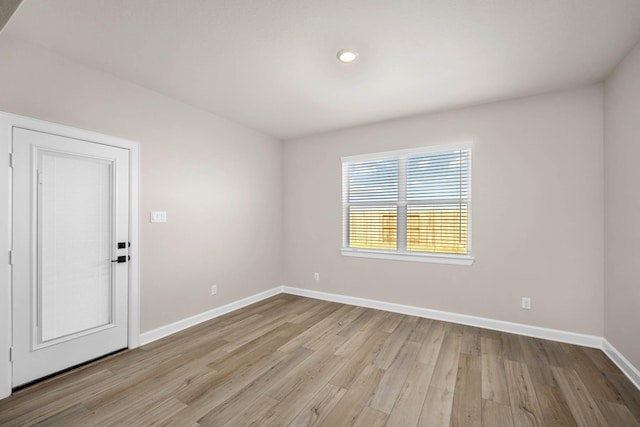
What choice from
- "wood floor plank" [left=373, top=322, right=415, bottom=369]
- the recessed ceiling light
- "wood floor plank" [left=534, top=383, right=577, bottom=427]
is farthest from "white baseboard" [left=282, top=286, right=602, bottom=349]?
the recessed ceiling light

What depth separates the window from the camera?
358 centimetres

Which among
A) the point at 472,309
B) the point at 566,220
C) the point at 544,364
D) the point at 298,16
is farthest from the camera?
the point at 472,309

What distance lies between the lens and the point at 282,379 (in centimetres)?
235

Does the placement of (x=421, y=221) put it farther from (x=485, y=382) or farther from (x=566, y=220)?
(x=485, y=382)

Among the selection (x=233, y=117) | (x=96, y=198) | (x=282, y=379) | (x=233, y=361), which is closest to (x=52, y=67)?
(x=96, y=198)

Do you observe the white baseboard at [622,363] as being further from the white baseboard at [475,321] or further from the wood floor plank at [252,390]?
the wood floor plank at [252,390]

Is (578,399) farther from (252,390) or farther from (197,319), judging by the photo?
(197,319)

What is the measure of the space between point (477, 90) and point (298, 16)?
7.09ft

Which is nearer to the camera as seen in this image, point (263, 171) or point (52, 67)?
point (52, 67)

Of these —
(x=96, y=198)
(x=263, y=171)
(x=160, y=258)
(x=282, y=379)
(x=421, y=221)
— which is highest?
(x=263, y=171)

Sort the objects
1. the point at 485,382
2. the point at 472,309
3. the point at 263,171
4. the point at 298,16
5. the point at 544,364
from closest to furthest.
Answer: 1. the point at 298,16
2. the point at 485,382
3. the point at 544,364
4. the point at 472,309
5. the point at 263,171

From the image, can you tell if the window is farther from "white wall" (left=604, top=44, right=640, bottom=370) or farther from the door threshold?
the door threshold

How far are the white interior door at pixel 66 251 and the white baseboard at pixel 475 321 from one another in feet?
9.37

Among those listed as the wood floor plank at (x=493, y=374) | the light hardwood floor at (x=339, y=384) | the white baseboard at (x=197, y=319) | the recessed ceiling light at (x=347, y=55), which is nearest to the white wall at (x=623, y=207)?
the light hardwood floor at (x=339, y=384)
